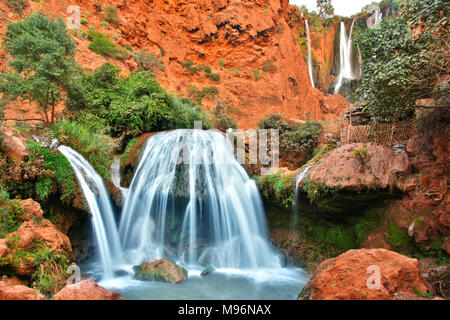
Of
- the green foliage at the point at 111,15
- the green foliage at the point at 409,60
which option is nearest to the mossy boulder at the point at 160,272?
the green foliage at the point at 409,60

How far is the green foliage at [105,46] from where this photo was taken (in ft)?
59.6

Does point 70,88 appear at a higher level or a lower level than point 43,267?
higher

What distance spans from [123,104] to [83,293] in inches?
395

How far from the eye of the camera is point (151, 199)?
31.1ft

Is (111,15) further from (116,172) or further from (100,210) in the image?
(100,210)

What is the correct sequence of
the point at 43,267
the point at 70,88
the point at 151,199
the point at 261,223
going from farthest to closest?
1. the point at 70,88
2. the point at 261,223
3. the point at 151,199
4. the point at 43,267

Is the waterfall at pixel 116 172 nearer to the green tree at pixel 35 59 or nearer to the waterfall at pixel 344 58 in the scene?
the green tree at pixel 35 59

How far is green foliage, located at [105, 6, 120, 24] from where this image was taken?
20609 mm

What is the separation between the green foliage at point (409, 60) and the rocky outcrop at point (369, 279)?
4.37m

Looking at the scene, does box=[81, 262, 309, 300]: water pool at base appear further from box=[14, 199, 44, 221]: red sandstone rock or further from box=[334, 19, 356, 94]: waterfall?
box=[334, 19, 356, 94]: waterfall

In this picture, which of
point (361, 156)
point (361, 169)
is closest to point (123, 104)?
point (361, 156)

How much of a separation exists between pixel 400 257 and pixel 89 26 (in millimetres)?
23177
